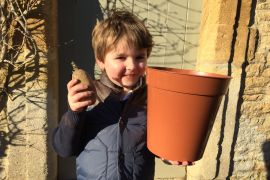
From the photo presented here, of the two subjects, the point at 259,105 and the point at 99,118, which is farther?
the point at 259,105

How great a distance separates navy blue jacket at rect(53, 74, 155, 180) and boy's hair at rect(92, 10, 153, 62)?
139 mm

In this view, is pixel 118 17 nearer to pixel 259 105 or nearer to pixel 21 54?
pixel 21 54

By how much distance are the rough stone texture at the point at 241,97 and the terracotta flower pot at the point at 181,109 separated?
6.29ft

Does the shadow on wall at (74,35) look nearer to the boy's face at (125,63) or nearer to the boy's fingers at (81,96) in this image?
the boy's face at (125,63)

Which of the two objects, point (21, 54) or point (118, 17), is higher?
point (118, 17)

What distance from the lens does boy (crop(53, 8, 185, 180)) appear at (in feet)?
4.91

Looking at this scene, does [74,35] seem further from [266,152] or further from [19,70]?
[266,152]

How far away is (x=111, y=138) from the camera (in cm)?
155

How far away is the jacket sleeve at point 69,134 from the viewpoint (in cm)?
140

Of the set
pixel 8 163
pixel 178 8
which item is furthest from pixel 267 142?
pixel 8 163

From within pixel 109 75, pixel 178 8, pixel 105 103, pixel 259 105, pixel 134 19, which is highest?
pixel 178 8

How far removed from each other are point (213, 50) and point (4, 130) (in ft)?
6.39

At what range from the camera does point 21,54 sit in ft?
9.44

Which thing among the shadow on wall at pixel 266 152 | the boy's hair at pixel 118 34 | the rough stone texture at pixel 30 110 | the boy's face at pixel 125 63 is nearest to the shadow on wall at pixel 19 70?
the rough stone texture at pixel 30 110
